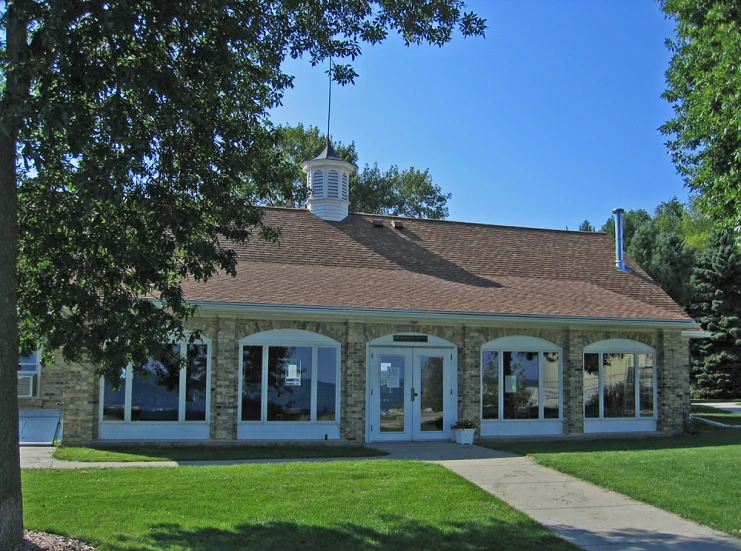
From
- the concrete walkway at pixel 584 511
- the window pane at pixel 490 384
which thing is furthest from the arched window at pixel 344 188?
the concrete walkway at pixel 584 511

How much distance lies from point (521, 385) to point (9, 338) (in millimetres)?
13020

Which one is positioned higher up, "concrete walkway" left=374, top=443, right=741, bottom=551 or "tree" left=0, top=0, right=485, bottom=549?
"tree" left=0, top=0, right=485, bottom=549

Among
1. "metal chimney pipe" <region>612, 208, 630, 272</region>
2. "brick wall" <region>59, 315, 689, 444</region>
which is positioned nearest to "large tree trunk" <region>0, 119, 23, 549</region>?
"brick wall" <region>59, 315, 689, 444</region>

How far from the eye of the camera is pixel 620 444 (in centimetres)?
1641

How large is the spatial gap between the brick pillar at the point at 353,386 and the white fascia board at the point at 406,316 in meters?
0.51

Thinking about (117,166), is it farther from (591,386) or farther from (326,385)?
(591,386)

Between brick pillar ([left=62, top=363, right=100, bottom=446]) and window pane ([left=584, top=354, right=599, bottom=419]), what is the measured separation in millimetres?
11550

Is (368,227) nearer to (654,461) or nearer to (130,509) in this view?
(654,461)

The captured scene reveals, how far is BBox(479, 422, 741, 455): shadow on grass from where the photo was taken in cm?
1529

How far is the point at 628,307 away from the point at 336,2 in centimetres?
1234

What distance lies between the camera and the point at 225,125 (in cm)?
776

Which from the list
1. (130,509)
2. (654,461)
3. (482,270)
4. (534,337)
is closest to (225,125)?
(130,509)

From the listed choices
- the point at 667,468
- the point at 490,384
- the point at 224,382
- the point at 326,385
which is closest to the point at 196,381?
the point at 224,382

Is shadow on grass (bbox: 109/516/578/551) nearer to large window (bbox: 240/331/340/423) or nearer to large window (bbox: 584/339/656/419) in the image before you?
large window (bbox: 240/331/340/423)
